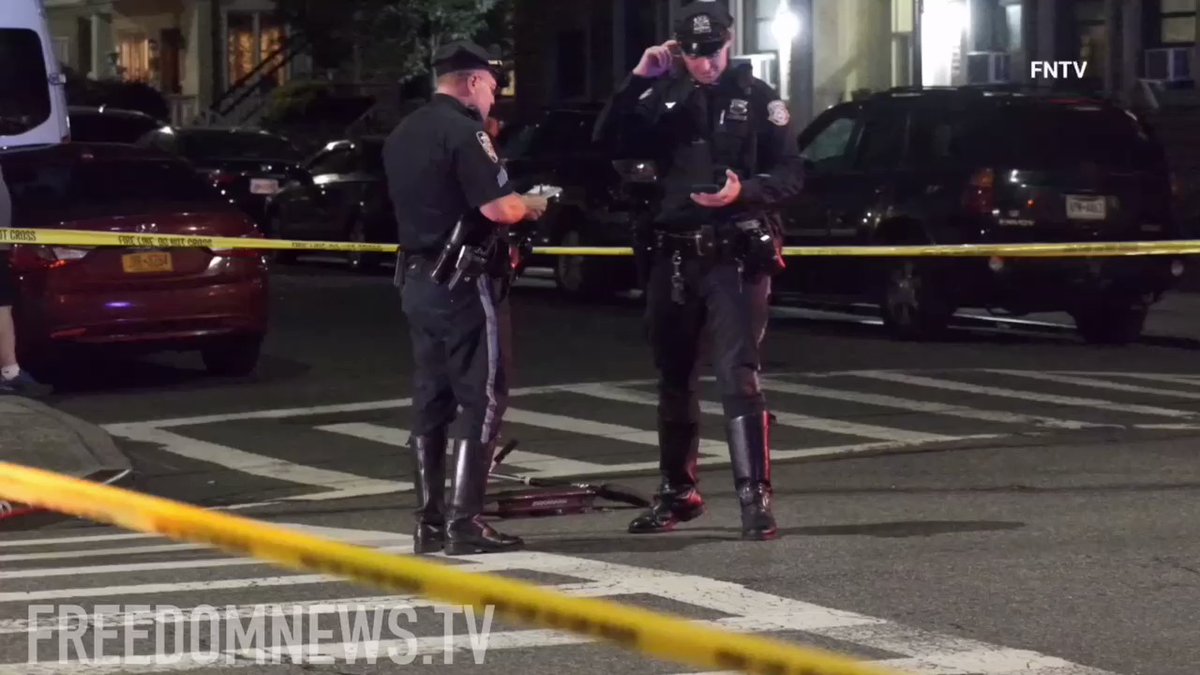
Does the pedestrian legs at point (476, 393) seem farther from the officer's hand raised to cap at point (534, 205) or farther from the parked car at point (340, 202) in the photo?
the parked car at point (340, 202)

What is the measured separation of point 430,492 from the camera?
827cm

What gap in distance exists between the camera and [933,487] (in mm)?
9703

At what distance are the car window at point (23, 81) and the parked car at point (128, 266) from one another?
5276 millimetres

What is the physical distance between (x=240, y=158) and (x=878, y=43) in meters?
9.17

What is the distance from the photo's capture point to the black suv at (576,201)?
1984 cm

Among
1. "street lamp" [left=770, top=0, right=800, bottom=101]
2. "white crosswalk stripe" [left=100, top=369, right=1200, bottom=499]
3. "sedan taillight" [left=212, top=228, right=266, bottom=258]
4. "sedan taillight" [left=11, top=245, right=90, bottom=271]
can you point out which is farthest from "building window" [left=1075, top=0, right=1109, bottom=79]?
"sedan taillight" [left=11, top=245, right=90, bottom=271]

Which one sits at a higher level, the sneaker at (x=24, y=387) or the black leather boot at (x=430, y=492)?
the black leather boot at (x=430, y=492)

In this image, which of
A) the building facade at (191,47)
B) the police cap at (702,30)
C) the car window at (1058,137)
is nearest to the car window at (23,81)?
the car window at (1058,137)

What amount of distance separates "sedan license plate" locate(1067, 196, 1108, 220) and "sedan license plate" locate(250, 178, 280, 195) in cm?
1230

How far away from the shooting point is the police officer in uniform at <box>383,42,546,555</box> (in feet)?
26.3

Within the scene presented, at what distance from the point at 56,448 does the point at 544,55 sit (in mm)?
26687

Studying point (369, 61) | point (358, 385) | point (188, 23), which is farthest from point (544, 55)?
point (358, 385)

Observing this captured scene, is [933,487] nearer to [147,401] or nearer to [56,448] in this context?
[56,448]

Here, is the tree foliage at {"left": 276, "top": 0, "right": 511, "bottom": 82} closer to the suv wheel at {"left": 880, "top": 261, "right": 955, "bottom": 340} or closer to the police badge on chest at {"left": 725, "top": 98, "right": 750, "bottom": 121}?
the suv wheel at {"left": 880, "top": 261, "right": 955, "bottom": 340}
